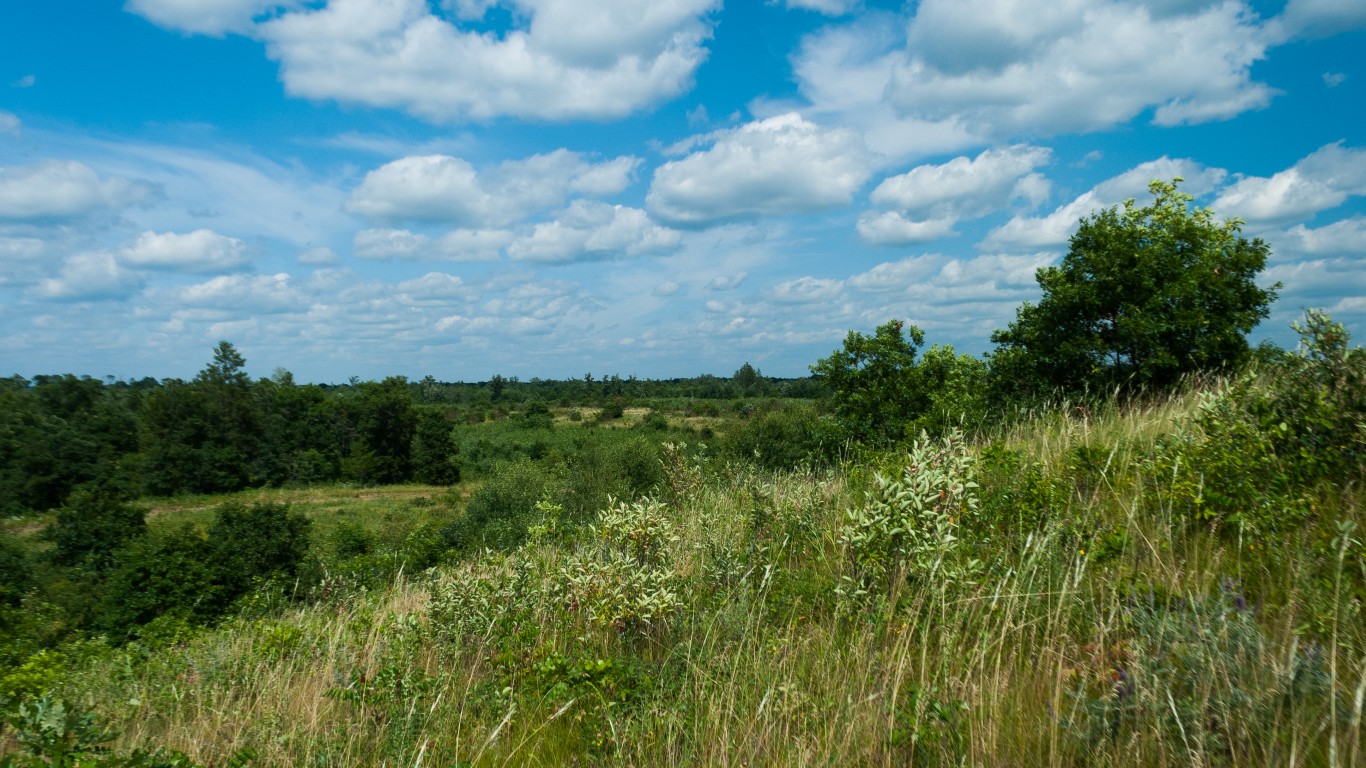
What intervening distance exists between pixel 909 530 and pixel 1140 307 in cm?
956

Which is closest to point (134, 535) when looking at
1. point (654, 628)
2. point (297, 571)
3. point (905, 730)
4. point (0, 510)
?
point (297, 571)

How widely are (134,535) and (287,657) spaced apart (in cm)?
3223

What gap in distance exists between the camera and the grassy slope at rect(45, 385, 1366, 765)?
2.35 meters

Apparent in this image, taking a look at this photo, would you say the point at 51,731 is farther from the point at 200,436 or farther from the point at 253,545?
the point at 200,436

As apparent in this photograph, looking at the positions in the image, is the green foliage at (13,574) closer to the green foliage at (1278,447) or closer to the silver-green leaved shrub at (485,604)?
the silver-green leaved shrub at (485,604)

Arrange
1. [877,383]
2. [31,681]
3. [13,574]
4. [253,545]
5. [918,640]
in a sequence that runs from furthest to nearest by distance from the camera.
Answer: [13,574], [253,545], [877,383], [31,681], [918,640]

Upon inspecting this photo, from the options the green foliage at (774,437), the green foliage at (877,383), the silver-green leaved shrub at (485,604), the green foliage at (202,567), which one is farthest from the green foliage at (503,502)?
the silver-green leaved shrub at (485,604)

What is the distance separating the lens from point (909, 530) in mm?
3625

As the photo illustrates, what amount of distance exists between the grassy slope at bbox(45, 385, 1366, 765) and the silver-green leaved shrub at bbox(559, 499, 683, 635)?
0.06 feet

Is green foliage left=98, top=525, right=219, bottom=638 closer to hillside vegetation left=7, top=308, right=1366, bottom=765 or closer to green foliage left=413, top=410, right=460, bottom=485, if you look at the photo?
hillside vegetation left=7, top=308, right=1366, bottom=765

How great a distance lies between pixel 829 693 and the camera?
279cm

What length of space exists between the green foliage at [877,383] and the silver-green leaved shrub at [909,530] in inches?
424

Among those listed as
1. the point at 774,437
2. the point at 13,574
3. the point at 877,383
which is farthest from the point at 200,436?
the point at 877,383

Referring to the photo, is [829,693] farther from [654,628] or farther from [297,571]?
[297,571]
